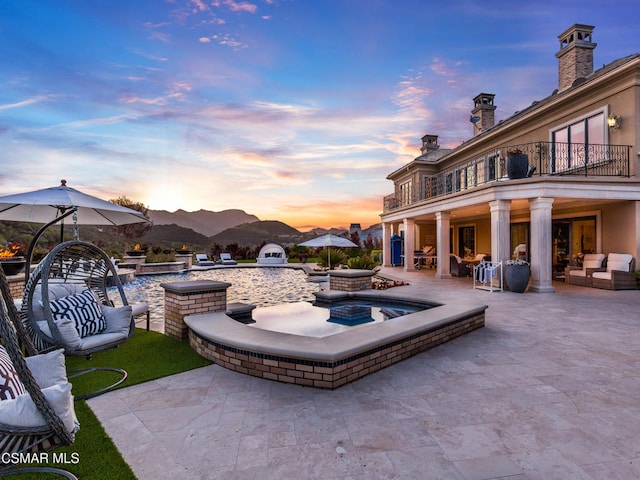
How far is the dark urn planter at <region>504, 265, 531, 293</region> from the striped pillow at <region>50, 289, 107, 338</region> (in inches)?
400

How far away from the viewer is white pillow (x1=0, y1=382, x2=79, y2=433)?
1748 mm

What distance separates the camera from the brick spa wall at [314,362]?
347 cm

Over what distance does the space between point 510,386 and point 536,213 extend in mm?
8182

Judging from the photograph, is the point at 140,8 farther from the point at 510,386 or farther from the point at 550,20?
the point at 550,20

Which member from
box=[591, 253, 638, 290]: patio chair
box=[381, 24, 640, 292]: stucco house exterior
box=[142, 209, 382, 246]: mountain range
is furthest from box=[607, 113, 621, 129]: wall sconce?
box=[142, 209, 382, 246]: mountain range

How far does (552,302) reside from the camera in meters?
8.27

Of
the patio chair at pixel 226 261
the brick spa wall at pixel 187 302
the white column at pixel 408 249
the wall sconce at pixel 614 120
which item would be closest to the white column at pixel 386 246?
the white column at pixel 408 249

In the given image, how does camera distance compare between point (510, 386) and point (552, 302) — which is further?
point (552, 302)

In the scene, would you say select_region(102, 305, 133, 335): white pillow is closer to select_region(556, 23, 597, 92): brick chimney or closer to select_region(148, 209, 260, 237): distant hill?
select_region(556, 23, 597, 92): brick chimney

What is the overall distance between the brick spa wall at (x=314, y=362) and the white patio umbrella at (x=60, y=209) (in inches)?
122

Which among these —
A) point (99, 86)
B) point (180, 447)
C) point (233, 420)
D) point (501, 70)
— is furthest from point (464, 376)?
point (501, 70)

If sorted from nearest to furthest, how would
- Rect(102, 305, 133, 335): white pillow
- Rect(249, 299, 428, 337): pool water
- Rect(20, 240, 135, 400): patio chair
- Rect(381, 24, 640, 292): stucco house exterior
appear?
Rect(20, 240, 135, 400): patio chair, Rect(102, 305, 133, 335): white pillow, Rect(249, 299, 428, 337): pool water, Rect(381, 24, 640, 292): stucco house exterior

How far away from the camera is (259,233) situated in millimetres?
44906

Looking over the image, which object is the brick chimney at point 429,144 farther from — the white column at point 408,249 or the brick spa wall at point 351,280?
the brick spa wall at point 351,280
